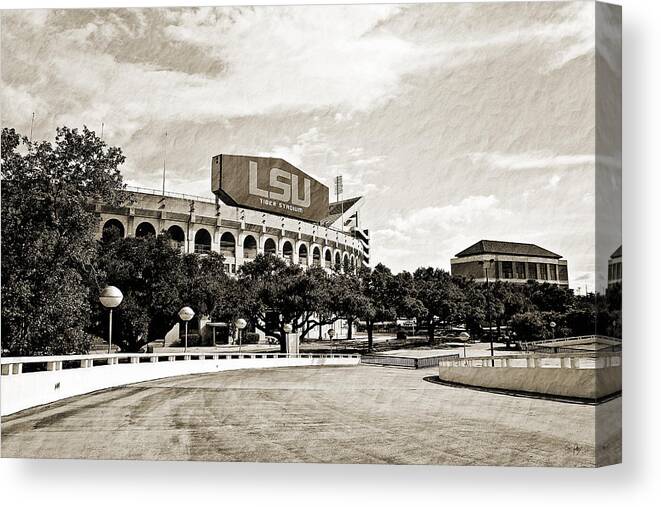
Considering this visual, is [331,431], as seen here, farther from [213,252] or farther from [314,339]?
[213,252]

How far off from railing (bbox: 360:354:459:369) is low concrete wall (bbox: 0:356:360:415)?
0.60ft

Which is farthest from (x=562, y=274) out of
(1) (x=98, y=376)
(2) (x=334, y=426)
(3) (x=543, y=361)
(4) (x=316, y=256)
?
(1) (x=98, y=376)

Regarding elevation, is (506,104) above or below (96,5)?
below

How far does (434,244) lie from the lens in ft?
24.8

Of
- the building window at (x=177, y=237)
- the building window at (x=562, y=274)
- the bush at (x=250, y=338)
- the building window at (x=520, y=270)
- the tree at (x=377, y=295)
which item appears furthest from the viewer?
the bush at (x=250, y=338)

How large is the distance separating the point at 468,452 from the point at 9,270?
489 cm

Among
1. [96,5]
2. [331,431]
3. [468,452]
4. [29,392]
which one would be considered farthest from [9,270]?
[468,452]

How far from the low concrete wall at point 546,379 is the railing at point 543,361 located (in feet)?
0.10

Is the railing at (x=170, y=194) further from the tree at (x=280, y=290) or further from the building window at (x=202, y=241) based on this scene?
the tree at (x=280, y=290)

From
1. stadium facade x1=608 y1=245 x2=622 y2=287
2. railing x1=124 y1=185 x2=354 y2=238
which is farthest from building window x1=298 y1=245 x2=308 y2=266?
stadium facade x1=608 y1=245 x2=622 y2=287

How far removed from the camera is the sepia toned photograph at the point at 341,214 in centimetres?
696

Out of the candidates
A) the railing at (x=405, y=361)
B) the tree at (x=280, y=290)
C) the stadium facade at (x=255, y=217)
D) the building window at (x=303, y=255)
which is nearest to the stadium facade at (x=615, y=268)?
the railing at (x=405, y=361)

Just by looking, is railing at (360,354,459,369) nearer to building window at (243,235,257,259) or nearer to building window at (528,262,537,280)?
building window at (528,262,537,280)

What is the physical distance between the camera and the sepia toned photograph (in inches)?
274
